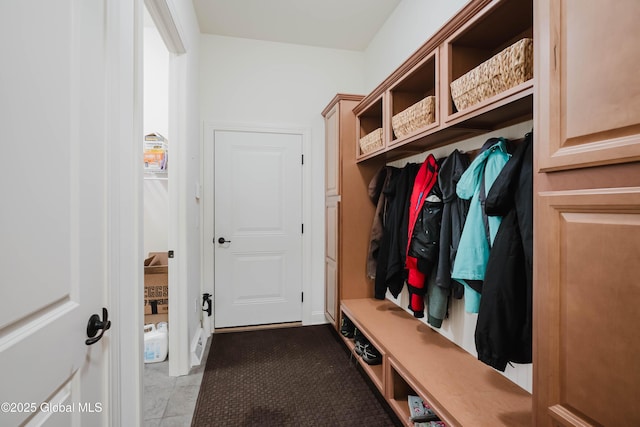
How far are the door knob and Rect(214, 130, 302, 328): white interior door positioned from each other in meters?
1.98

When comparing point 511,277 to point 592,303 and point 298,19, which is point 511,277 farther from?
point 298,19

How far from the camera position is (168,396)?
1.91 m

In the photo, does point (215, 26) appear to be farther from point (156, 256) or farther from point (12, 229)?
point (12, 229)

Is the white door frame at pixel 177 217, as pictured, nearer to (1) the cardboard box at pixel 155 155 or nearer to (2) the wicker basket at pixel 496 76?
(1) the cardboard box at pixel 155 155

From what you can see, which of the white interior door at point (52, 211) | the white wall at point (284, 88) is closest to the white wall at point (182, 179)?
the white wall at point (284, 88)

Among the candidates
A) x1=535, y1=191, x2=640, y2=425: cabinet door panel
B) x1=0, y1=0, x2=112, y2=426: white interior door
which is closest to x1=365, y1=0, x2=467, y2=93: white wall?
x1=535, y1=191, x2=640, y2=425: cabinet door panel

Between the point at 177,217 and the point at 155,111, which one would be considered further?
the point at 155,111

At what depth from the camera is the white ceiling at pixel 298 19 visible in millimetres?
2451

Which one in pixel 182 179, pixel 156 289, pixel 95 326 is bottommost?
pixel 156 289

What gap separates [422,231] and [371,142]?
905 mm

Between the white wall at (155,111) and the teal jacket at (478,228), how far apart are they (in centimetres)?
252

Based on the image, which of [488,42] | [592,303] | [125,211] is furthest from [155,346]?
[488,42]

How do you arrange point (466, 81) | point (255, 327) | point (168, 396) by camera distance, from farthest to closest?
1. point (255, 327)
2. point (168, 396)
3. point (466, 81)

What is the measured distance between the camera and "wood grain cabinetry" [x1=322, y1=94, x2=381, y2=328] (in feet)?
8.44
